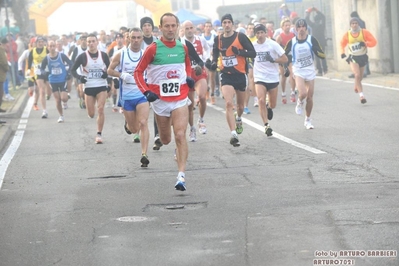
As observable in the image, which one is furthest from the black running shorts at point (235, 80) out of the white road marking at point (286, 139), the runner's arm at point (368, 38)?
the runner's arm at point (368, 38)

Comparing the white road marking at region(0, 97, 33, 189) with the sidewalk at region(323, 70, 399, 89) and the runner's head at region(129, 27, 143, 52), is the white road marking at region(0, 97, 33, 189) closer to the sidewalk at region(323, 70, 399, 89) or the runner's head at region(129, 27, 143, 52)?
the runner's head at region(129, 27, 143, 52)

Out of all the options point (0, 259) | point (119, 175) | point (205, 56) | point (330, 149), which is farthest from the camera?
point (205, 56)

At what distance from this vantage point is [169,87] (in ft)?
36.3

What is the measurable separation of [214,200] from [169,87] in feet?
6.02

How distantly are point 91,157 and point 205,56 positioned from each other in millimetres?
5956

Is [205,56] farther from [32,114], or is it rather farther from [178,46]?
[178,46]

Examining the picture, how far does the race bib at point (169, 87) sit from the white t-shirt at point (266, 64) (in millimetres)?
5367

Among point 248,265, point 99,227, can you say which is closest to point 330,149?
point 99,227

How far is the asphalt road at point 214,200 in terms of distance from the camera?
24.1ft

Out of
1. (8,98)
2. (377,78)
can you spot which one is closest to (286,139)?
(377,78)

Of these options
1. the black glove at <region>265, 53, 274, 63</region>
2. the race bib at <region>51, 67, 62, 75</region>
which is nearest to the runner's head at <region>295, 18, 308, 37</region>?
the black glove at <region>265, 53, 274, 63</region>

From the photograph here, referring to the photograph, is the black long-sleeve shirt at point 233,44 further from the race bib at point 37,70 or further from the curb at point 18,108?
the curb at point 18,108

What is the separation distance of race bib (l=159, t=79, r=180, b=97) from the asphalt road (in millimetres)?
1003

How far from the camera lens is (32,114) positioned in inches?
969
